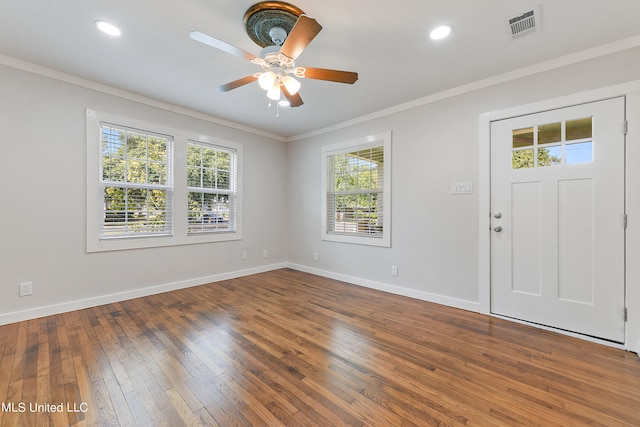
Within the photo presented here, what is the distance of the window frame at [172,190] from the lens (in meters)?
3.00

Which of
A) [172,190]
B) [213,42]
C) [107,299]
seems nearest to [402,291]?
[213,42]

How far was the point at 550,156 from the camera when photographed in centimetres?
251

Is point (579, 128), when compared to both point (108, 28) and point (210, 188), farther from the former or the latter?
point (210, 188)

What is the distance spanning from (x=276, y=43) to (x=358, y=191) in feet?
8.02

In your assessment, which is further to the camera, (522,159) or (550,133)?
(522,159)

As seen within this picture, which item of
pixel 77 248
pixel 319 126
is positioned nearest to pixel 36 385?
pixel 77 248

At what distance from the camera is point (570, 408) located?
4.91ft

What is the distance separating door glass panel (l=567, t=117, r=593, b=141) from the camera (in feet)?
7.66

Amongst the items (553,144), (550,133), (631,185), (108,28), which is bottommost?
(631,185)

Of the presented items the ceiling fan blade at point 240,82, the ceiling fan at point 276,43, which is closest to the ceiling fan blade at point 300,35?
the ceiling fan at point 276,43

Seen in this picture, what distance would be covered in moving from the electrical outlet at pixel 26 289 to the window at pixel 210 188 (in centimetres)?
166

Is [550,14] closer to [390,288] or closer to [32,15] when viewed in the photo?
[390,288]

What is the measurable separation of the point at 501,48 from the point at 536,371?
2575 millimetres

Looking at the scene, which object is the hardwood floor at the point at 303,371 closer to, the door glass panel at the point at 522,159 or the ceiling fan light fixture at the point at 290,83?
the door glass panel at the point at 522,159
